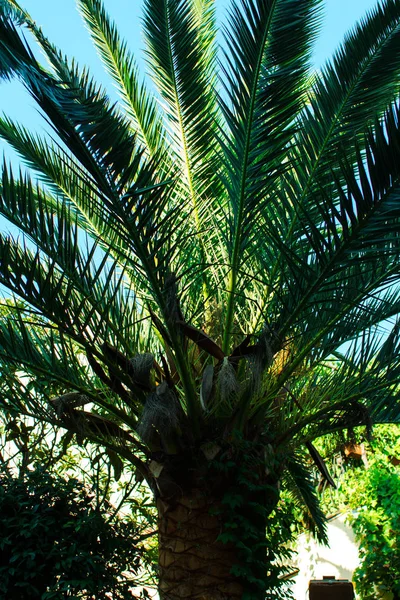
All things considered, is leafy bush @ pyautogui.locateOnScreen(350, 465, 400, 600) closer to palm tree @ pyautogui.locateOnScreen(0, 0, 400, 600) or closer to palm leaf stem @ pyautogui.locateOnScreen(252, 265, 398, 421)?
palm tree @ pyautogui.locateOnScreen(0, 0, 400, 600)

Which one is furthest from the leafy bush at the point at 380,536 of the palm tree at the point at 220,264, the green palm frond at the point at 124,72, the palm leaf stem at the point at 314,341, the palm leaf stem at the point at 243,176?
the green palm frond at the point at 124,72

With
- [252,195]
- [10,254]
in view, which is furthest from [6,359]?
[252,195]

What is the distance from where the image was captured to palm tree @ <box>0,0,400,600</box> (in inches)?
157

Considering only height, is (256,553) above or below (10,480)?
below

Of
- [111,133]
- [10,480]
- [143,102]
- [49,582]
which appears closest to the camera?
[111,133]

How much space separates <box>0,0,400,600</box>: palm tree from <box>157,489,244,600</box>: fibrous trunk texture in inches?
0.4

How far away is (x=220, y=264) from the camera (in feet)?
14.4

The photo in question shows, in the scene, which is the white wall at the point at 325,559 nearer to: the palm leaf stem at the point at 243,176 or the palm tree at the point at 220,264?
the palm tree at the point at 220,264

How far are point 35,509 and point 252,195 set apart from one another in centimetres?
301

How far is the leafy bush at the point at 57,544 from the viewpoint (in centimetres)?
519

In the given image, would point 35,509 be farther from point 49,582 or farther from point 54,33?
point 54,33

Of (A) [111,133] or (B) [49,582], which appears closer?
(A) [111,133]

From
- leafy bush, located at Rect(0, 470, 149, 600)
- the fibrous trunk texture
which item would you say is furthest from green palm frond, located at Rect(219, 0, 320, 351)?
leafy bush, located at Rect(0, 470, 149, 600)

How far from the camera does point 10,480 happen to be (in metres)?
5.84
